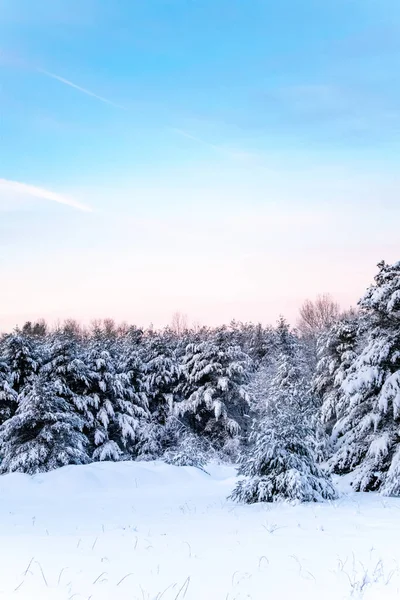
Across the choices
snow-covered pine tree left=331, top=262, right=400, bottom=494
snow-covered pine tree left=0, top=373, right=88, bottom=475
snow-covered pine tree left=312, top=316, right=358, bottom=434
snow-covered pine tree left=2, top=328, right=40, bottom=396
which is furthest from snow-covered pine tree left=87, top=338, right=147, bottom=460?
snow-covered pine tree left=331, top=262, right=400, bottom=494

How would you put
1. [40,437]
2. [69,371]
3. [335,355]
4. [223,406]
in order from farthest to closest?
1. [223,406]
2. [69,371]
3. [335,355]
4. [40,437]

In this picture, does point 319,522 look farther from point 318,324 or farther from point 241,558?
point 318,324

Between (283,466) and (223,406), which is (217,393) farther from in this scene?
(283,466)

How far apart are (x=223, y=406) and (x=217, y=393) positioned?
1247mm

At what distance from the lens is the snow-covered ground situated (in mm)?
4961

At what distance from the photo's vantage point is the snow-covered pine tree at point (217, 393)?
2989cm

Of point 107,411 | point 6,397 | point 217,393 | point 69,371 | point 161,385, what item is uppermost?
point 69,371

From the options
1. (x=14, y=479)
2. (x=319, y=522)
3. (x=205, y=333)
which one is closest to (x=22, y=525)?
(x=319, y=522)

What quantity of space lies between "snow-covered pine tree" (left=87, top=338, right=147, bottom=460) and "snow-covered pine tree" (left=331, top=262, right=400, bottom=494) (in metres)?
14.9

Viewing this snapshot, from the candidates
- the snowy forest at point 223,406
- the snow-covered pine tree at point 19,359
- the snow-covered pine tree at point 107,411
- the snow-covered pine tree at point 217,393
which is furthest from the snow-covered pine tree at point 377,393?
the snow-covered pine tree at point 19,359

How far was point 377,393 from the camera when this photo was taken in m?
14.4

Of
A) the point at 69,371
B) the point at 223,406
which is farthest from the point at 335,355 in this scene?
the point at 69,371

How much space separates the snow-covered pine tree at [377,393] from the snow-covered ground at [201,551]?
5.92 ft

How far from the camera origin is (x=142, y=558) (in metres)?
5.92
